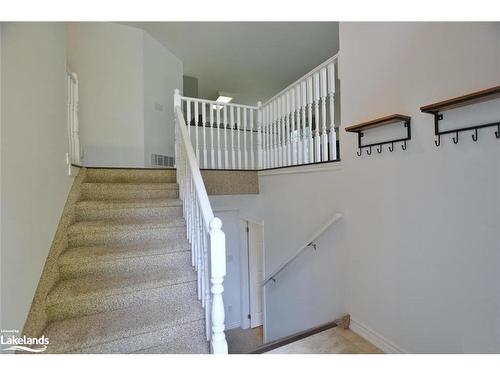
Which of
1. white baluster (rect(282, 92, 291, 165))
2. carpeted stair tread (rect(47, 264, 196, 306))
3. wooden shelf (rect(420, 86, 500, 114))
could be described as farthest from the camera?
white baluster (rect(282, 92, 291, 165))

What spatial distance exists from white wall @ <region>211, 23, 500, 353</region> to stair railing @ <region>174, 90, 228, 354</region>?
3.58ft

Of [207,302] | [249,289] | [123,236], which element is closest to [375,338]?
[207,302]

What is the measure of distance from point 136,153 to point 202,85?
280 centimetres

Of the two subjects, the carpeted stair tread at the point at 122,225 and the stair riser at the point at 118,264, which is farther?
the carpeted stair tread at the point at 122,225

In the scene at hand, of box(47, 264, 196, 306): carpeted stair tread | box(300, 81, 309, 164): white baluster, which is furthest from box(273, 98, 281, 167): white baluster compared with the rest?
box(47, 264, 196, 306): carpeted stair tread

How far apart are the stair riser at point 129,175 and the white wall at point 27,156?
0.77 meters

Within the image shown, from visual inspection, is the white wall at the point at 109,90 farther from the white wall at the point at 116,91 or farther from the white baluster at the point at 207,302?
the white baluster at the point at 207,302

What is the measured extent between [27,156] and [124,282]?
940 mm

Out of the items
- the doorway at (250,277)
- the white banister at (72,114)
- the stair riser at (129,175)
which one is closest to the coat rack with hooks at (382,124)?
the stair riser at (129,175)

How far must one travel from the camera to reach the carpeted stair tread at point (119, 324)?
4.35 ft

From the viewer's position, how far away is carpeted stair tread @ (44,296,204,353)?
4.35 feet

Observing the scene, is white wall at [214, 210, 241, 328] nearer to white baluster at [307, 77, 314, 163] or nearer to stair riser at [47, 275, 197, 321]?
white baluster at [307, 77, 314, 163]
